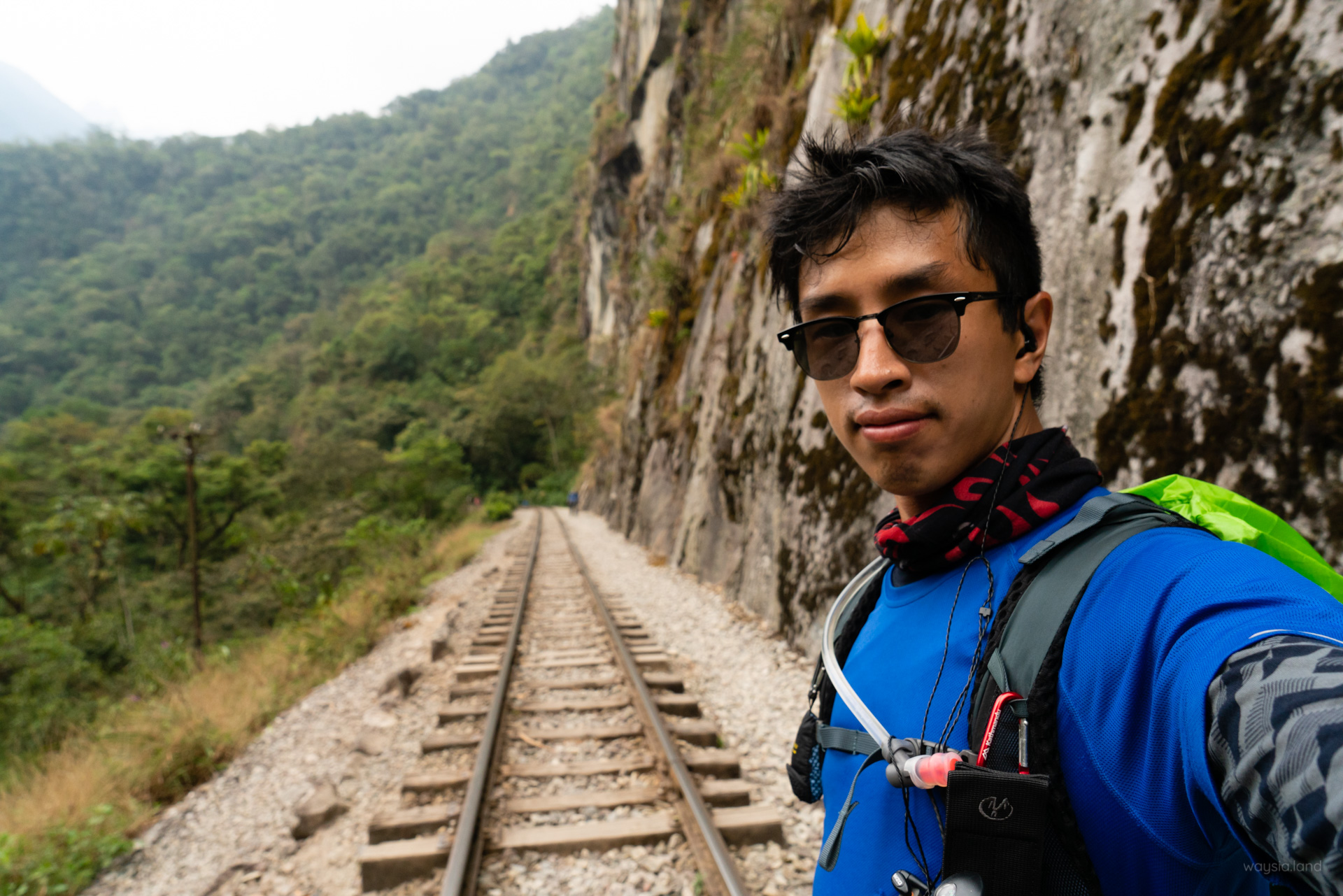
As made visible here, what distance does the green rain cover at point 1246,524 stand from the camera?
0.87 m

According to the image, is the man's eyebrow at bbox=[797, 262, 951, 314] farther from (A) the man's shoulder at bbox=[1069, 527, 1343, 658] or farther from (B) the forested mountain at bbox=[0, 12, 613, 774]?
(B) the forested mountain at bbox=[0, 12, 613, 774]

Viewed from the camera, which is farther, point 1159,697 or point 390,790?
point 390,790

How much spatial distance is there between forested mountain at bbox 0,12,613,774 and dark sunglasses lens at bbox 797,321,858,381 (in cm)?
1101

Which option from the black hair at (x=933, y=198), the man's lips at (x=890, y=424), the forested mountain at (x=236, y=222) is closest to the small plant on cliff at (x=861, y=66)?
the black hair at (x=933, y=198)

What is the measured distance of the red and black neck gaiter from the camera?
1011 mm

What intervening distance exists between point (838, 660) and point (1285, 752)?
0.95 metres

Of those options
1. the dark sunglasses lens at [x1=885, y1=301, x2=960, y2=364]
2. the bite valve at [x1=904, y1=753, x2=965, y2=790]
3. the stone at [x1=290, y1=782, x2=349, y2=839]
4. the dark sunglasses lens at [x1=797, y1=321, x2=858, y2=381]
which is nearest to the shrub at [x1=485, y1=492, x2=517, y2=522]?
the stone at [x1=290, y1=782, x2=349, y2=839]

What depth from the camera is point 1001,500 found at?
106 cm

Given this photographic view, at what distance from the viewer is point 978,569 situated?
1.08m

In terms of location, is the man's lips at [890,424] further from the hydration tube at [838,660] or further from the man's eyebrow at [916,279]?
the hydration tube at [838,660]

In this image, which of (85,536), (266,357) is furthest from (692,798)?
(266,357)

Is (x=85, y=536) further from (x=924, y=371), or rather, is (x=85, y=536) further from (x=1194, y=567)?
(x=1194, y=567)

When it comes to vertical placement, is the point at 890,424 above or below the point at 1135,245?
below

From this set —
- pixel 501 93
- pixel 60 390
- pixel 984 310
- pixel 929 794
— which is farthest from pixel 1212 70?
pixel 501 93
